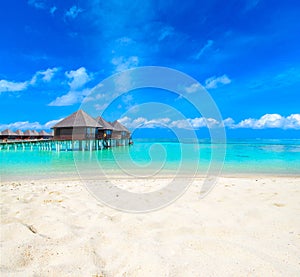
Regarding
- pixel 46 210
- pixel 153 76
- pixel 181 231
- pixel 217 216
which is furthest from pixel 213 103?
pixel 46 210

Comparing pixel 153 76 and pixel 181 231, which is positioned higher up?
pixel 153 76

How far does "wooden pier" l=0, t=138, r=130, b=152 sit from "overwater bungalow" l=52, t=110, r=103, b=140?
0.81m

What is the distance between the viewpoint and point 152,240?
87.1 inches

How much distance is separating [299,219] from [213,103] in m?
4.31

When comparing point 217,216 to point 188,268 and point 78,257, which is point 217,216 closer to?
point 188,268

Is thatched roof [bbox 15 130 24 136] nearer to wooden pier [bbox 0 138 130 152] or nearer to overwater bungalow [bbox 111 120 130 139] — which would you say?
wooden pier [bbox 0 138 130 152]

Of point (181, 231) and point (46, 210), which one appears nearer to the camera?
point (181, 231)

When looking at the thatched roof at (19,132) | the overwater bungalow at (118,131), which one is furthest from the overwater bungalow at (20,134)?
the overwater bungalow at (118,131)

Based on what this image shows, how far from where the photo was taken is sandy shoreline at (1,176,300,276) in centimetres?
170

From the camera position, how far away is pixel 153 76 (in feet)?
25.3

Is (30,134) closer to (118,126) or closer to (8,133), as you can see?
(8,133)

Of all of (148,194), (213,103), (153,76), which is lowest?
(148,194)

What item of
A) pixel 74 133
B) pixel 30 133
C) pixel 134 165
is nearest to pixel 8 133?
pixel 30 133

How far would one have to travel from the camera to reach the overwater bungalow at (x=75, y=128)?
92.5 ft
